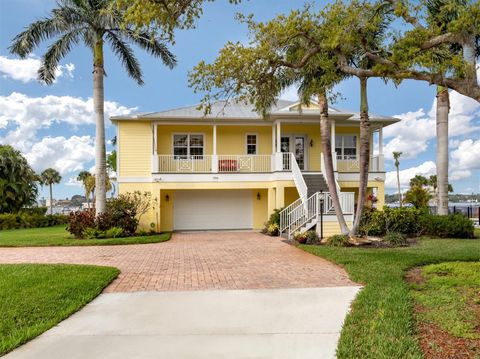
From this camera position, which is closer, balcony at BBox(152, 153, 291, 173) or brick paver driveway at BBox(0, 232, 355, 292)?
brick paver driveway at BBox(0, 232, 355, 292)

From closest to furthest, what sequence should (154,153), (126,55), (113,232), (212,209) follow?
(113,232) → (126,55) → (154,153) → (212,209)

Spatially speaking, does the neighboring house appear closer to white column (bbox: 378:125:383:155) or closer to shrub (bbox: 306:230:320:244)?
white column (bbox: 378:125:383:155)

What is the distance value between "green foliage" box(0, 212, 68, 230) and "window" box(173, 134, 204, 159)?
1277cm

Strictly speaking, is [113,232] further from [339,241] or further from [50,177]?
[50,177]

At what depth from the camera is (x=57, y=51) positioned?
17.0 m

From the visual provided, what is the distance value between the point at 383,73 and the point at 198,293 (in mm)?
4996

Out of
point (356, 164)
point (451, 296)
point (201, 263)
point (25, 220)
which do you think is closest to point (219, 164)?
point (356, 164)

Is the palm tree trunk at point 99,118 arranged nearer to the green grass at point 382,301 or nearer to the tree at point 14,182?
the green grass at point 382,301

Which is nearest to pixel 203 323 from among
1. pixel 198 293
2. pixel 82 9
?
pixel 198 293

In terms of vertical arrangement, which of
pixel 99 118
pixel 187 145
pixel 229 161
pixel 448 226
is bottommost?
pixel 448 226

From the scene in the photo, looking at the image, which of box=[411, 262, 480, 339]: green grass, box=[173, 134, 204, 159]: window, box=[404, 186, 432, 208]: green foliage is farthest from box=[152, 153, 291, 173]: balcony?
box=[404, 186, 432, 208]: green foliage

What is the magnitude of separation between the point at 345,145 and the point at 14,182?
73.8ft

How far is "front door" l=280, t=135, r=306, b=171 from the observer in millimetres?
20719

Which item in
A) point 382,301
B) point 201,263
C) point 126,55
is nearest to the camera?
point 382,301
